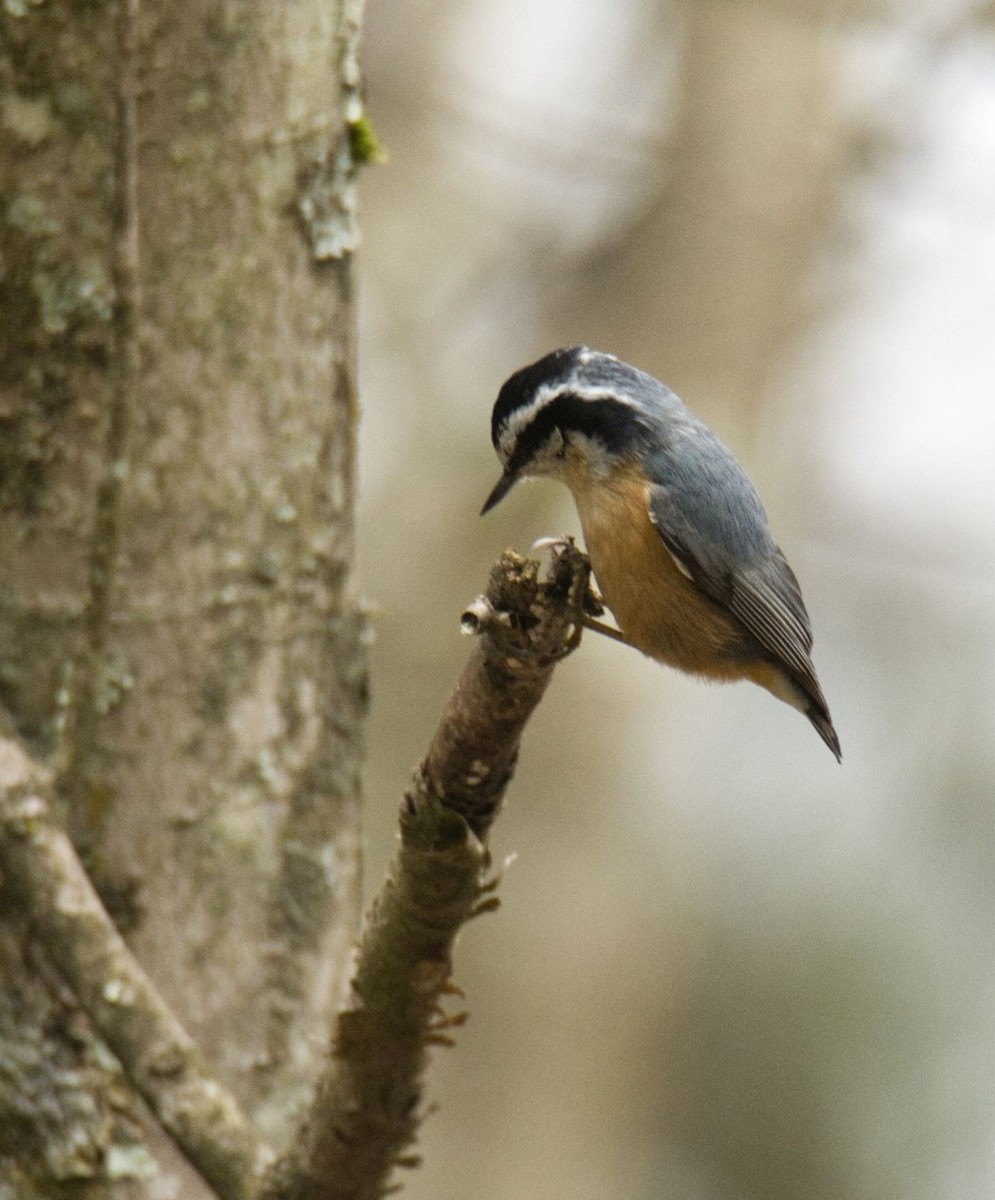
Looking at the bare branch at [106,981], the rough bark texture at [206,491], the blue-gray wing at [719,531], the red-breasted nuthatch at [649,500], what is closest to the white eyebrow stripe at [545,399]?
the red-breasted nuthatch at [649,500]

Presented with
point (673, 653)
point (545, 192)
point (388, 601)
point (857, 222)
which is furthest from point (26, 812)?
point (545, 192)

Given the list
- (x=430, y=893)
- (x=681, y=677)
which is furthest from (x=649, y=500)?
(x=681, y=677)

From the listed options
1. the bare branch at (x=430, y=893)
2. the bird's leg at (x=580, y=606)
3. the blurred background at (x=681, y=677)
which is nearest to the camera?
the bare branch at (x=430, y=893)

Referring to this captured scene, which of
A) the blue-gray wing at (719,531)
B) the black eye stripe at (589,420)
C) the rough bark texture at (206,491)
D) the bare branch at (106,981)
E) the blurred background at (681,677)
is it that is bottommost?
the bare branch at (106,981)

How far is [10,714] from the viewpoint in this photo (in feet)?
7.75

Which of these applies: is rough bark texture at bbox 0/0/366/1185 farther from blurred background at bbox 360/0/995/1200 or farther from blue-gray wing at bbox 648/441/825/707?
blurred background at bbox 360/0/995/1200

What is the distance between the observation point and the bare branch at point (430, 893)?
1982 millimetres

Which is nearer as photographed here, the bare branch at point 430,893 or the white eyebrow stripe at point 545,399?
the bare branch at point 430,893

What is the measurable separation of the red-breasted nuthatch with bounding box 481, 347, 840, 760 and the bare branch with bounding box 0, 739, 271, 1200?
1246mm

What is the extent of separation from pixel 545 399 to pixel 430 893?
1356 mm

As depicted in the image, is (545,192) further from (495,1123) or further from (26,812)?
(26,812)

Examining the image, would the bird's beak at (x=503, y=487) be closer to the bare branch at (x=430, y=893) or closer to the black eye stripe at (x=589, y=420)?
the black eye stripe at (x=589, y=420)

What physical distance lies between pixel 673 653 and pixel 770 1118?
18.8ft

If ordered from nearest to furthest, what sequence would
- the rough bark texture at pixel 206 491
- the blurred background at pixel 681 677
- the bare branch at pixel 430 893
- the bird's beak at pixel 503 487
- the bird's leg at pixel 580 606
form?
the bare branch at pixel 430 893, the bird's leg at pixel 580 606, the rough bark texture at pixel 206 491, the bird's beak at pixel 503 487, the blurred background at pixel 681 677
